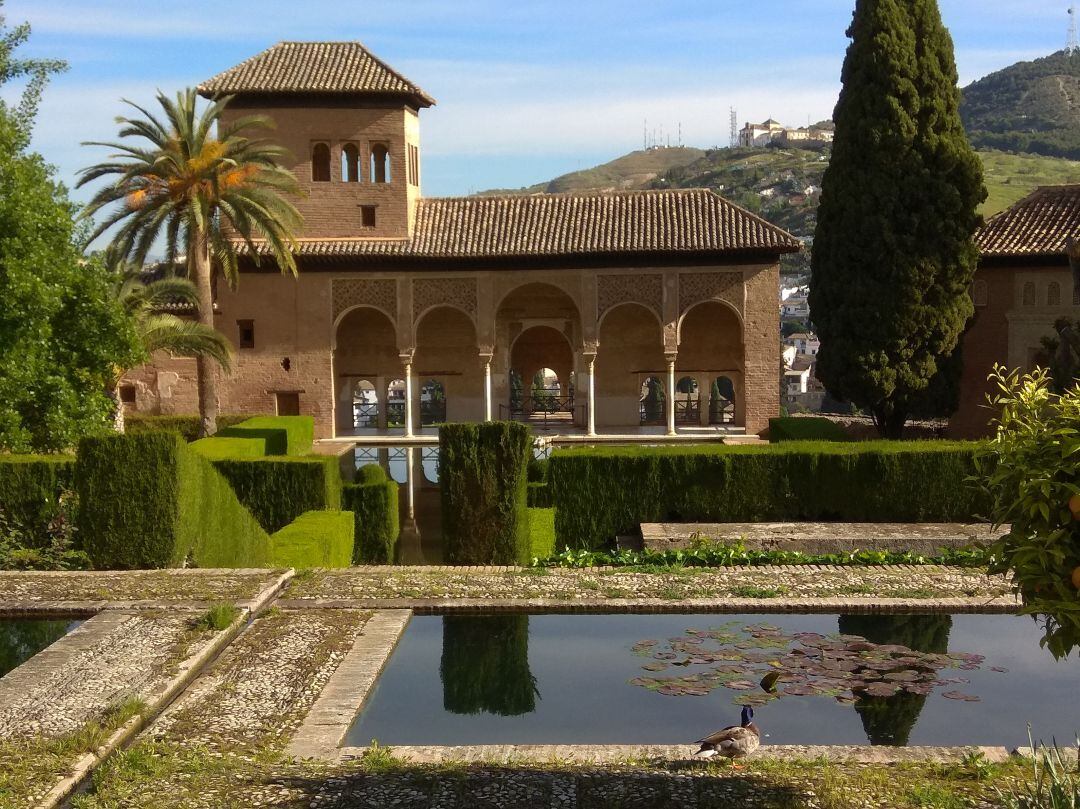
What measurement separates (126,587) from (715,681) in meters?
4.96

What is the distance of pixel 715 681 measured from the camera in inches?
324

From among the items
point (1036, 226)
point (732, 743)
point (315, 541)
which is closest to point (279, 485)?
point (315, 541)

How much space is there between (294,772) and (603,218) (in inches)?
923

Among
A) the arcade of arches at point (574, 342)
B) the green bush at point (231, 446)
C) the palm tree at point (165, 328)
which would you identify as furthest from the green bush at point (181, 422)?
the green bush at point (231, 446)

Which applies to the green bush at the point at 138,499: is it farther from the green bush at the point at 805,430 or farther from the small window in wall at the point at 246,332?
the small window in wall at the point at 246,332

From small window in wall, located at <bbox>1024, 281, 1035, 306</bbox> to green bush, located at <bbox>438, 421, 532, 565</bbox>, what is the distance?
16357 mm

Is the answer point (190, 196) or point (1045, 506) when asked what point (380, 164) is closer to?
point (190, 196)

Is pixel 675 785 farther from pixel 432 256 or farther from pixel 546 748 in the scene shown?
pixel 432 256

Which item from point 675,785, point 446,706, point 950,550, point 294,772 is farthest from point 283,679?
point 950,550

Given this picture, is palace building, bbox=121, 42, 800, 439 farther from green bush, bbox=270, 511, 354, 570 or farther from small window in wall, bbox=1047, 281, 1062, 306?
green bush, bbox=270, 511, 354, 570

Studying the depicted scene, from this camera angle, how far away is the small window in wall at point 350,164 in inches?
1124

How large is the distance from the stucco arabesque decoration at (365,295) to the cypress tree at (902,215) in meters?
9.81

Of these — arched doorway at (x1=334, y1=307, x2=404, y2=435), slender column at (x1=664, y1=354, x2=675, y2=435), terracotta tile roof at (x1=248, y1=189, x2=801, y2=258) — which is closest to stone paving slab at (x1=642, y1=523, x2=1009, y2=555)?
slender column at (x1=664, y1=354, x2=675, y2=435)

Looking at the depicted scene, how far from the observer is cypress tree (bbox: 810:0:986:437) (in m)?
24.0
